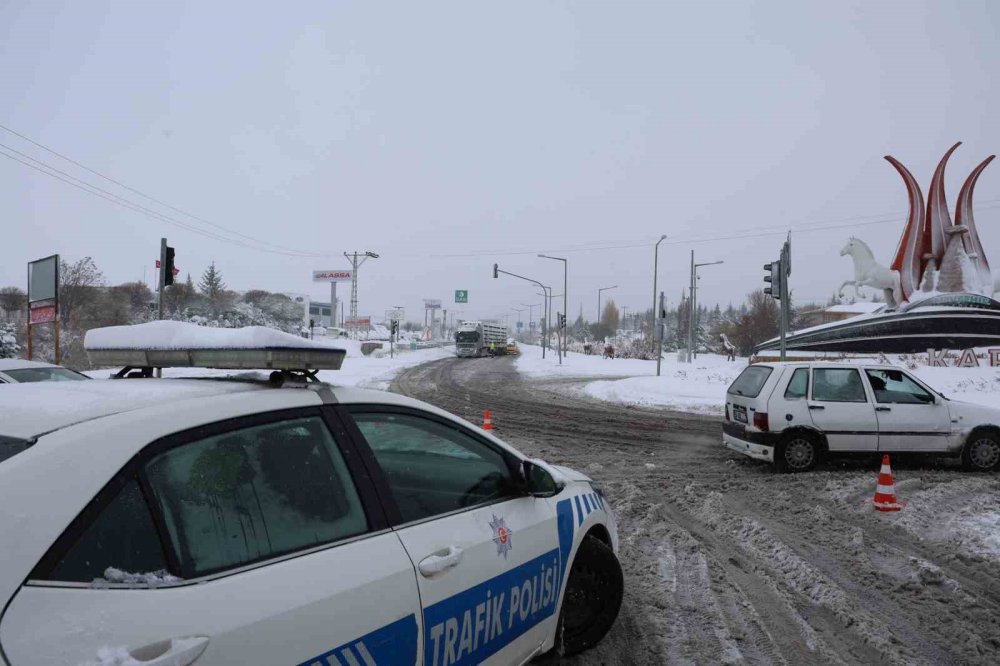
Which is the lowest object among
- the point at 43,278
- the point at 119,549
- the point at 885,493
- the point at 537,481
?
the point at 885,493

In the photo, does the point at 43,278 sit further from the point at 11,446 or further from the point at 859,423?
the point at 859,423

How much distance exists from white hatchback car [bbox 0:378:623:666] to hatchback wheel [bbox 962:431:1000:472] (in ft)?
26.9

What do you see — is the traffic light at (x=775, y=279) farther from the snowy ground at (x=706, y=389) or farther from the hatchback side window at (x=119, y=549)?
the hatchback side window at (x=119, y=549)

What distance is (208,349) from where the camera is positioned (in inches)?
103

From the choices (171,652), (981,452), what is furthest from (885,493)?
(171,652)

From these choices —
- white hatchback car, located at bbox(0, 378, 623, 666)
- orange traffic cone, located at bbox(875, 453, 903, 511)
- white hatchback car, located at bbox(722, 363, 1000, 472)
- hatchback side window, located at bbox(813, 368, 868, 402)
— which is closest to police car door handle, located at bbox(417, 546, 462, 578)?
white hatchback car, located at bbox(0, 378, 623, 666)

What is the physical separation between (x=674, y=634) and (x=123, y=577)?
126 inches

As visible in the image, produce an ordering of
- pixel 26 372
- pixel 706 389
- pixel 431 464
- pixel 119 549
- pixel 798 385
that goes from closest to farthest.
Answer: pixel 119 549
pixel 431 464
pixel 798 385
pixel 26 372
pixel 706 389

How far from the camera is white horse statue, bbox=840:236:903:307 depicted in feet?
125

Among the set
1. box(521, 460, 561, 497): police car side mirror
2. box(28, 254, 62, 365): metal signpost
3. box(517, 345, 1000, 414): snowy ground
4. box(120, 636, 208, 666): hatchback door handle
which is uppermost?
box(28, 254, 62, 365): metal signpost

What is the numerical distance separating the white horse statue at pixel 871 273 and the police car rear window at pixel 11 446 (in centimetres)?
4431

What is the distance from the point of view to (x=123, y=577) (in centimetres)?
160

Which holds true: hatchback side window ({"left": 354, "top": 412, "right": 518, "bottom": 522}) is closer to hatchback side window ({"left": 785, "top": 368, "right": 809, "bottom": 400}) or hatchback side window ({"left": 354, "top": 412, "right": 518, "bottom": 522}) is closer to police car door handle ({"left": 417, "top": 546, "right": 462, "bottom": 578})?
police car door handle ({"left": 417, "top": 546, "right": 462, "bottom": 578})

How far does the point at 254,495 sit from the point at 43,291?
18.9 meters
